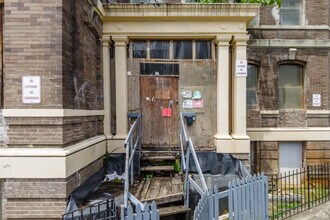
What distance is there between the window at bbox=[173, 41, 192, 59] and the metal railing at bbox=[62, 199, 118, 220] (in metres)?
4.71

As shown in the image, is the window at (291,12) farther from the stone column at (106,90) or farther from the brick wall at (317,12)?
the stone column at (106,90)

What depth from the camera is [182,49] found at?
866 cm

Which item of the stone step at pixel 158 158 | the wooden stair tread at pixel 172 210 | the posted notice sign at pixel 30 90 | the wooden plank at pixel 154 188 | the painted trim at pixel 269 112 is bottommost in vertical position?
the wooden stair tread at pixel 172 210

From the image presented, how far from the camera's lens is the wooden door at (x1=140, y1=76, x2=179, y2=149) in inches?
339

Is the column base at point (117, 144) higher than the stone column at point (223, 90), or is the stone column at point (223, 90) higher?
the stone column at point (223, 90)

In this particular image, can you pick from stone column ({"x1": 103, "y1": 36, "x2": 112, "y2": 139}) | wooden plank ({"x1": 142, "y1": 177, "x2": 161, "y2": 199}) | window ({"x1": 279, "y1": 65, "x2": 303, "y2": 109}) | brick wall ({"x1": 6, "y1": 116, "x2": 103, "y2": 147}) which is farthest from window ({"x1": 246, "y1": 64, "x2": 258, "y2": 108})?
brick wall ({"x1": 6, "y1": 116, "x2": 103, "y2": 147})

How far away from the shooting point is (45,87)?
535 cm

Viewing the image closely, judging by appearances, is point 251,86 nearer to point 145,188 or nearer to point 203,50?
point 203,50

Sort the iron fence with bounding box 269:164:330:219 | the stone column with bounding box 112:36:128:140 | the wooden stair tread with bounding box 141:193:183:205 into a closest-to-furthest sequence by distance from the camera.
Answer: the wooden stair tread with bounding box 141:193:183:205, the iron fence with bounding box 269:164:330:219, the stone column with bounding box 112:36:128:140

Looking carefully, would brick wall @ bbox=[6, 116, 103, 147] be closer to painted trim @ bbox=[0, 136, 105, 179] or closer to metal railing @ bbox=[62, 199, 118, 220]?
painted trim @ bbox=[0, 136, 105, 179]

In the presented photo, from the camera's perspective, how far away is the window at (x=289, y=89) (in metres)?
10.6

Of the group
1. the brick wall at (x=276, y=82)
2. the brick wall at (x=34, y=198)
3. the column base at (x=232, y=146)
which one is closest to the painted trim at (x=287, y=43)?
the brick wall at (x=276, y=82)

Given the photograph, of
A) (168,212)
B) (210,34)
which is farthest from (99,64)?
(168,212)

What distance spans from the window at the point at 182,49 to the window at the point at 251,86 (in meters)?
2.95
